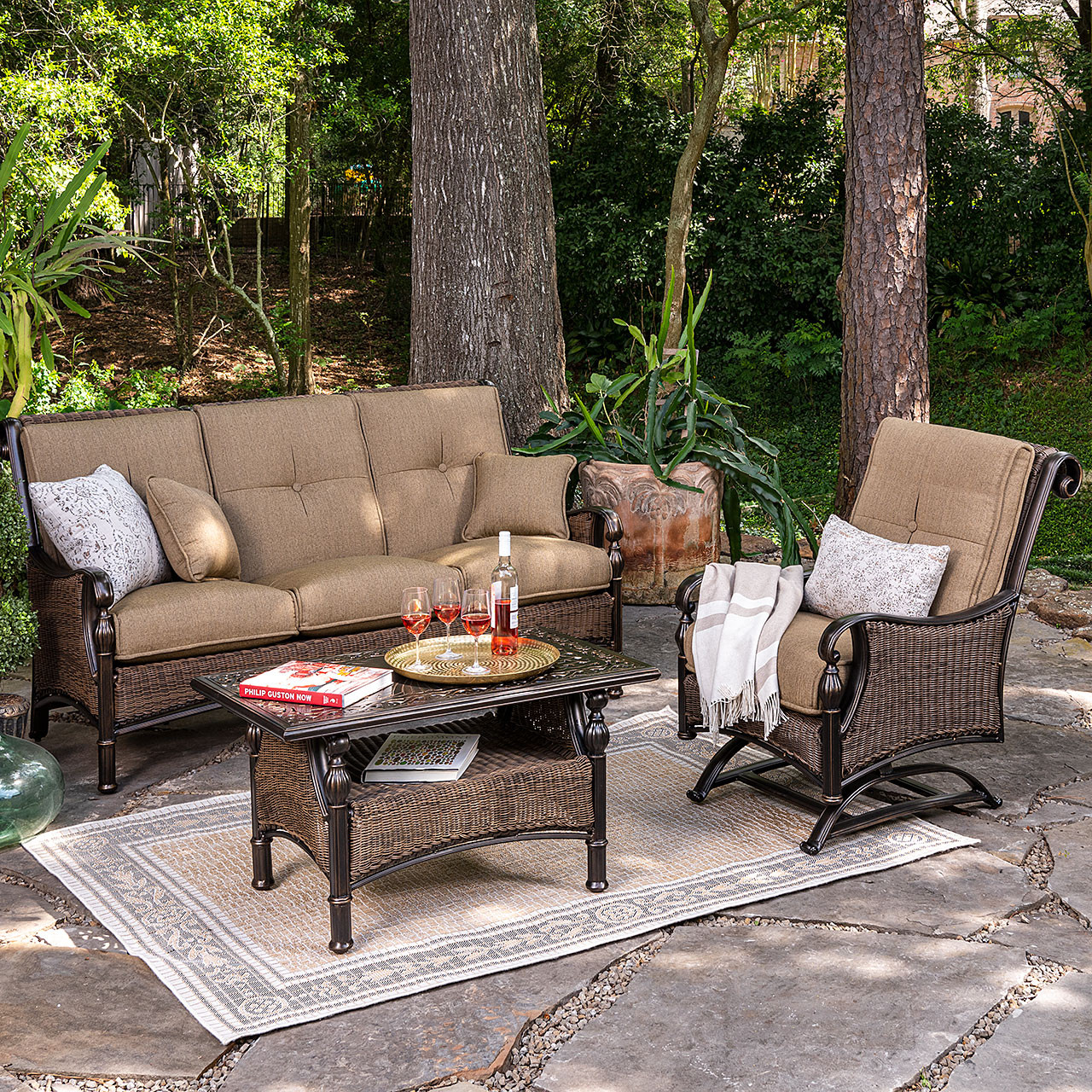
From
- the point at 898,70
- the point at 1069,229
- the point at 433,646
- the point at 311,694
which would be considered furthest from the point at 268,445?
the point at 1069,229

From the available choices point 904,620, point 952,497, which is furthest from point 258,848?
point 952,497

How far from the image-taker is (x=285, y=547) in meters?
4.57

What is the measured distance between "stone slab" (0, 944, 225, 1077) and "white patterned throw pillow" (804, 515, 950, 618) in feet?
6.70

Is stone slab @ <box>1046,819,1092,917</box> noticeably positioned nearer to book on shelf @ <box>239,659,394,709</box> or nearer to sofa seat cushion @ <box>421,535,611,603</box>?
book on shelf @ <box>239,659,394,709</box>

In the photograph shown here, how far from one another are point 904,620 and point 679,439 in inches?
101

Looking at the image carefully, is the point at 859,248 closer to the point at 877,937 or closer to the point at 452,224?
the point at 452,224

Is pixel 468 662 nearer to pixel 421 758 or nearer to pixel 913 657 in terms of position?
pixel 421 758

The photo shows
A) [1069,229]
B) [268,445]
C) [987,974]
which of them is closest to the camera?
[987,974]

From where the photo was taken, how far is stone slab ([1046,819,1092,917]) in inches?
120

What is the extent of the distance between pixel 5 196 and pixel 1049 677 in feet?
20.9

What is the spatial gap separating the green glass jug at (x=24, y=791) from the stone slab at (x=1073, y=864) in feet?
8.39

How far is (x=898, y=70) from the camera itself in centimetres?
588

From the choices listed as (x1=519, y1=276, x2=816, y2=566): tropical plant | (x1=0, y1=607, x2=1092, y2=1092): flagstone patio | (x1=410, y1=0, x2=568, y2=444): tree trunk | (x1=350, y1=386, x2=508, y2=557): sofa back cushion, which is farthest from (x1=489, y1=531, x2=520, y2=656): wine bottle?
(x1=410, y1=0, x2=568, y2=444): tree trunk

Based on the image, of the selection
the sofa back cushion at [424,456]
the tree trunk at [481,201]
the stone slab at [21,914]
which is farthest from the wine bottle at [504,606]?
the tree trunk at [481,201]
